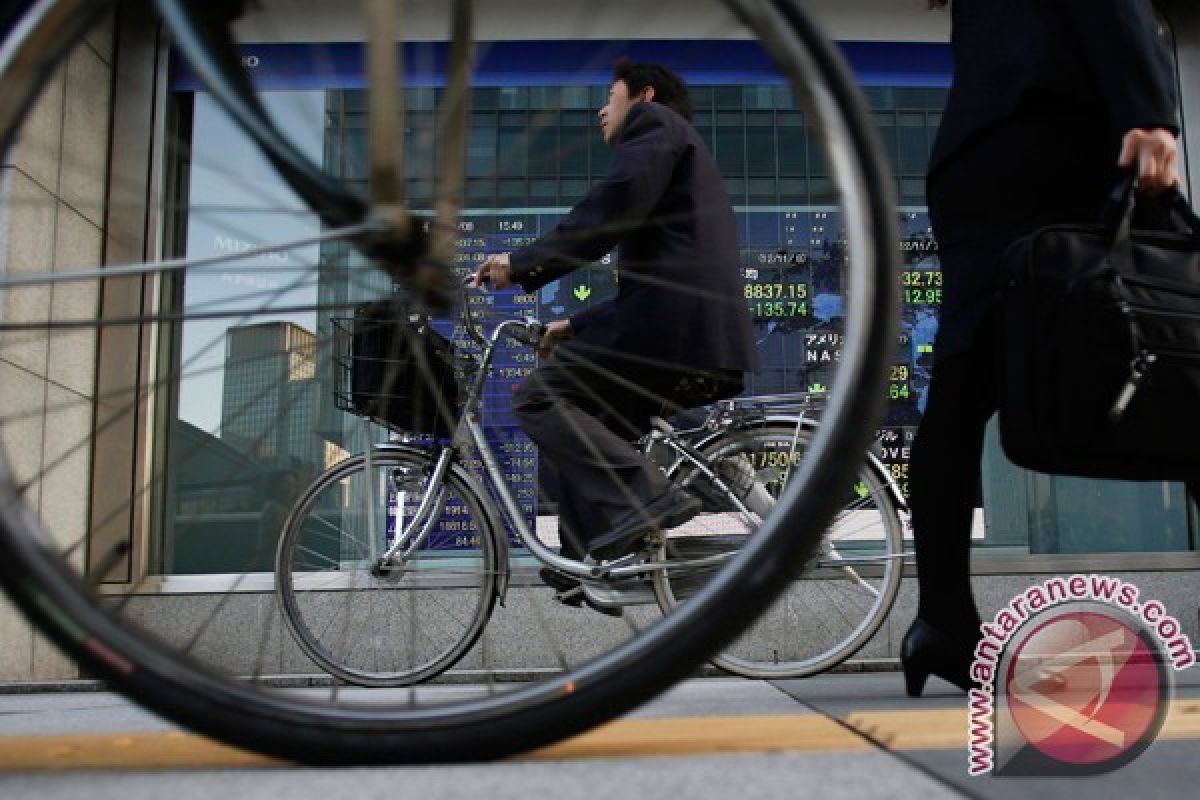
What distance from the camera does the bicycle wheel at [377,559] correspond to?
3.27 metres

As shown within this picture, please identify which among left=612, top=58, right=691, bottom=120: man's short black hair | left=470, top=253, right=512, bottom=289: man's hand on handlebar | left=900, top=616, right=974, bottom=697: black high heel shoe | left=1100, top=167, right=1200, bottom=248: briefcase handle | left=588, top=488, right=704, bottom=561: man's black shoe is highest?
left=612, top=58, right=691, bottom=120: man's short black hair

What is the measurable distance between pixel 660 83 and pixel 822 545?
1.35 m

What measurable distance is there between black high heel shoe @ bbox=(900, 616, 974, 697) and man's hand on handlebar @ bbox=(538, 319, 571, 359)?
4.46 ft

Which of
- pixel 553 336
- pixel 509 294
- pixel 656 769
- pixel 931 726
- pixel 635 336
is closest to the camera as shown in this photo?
pixel 656 769

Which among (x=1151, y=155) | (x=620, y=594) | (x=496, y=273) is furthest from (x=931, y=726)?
(x=496, y=273)

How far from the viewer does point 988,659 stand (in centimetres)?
182

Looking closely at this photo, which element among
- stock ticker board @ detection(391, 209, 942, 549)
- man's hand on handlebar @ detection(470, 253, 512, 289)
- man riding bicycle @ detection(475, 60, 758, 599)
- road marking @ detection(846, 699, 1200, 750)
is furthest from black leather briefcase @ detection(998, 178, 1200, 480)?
stock ticker board @ detection(391, 209, 942, 549)

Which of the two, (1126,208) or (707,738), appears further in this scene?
(1126,208)

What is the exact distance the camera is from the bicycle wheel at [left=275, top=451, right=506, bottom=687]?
10.7 feet

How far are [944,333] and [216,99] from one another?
1439 millimetres

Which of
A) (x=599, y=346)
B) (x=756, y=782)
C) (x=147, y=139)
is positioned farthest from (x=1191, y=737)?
(x=147, y=139)

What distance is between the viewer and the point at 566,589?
3043 mm

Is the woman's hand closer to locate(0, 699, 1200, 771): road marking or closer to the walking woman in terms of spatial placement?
the walking woman

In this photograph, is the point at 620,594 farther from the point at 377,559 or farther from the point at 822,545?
the point at 377,559
